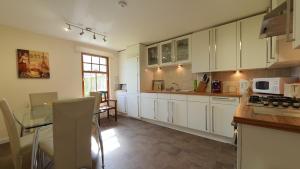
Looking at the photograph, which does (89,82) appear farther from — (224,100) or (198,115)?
(224,100)

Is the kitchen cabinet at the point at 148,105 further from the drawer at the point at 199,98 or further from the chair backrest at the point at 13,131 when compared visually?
the chair backrest at the point at 13,131

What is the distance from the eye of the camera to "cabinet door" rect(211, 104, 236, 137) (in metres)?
2.51

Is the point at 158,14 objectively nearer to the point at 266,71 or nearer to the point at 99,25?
the point at 99,25

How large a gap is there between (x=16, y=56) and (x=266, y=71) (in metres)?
4.91

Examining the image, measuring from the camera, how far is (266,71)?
262 cm

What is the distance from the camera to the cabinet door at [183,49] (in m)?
3.33

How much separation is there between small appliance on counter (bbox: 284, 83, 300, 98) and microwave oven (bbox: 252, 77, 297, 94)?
0.14 m

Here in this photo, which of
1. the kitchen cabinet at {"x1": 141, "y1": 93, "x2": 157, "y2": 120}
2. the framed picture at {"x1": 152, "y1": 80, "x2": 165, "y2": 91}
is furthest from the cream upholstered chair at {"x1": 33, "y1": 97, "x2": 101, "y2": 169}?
the framed picture at {"x1": 152, "y1": 80, "x2": 165, "y2": 91}

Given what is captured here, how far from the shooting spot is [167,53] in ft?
12.5

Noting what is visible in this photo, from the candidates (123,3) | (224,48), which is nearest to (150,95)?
(224,48)

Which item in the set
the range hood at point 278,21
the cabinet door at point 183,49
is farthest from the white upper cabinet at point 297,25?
the cabinet door at point 183,49

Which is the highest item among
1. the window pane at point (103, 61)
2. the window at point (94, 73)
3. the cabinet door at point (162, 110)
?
the window pane at point (103, 61)

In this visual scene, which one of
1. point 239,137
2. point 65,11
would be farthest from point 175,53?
point 239,137

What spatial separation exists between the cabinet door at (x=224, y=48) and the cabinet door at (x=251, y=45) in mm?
100
